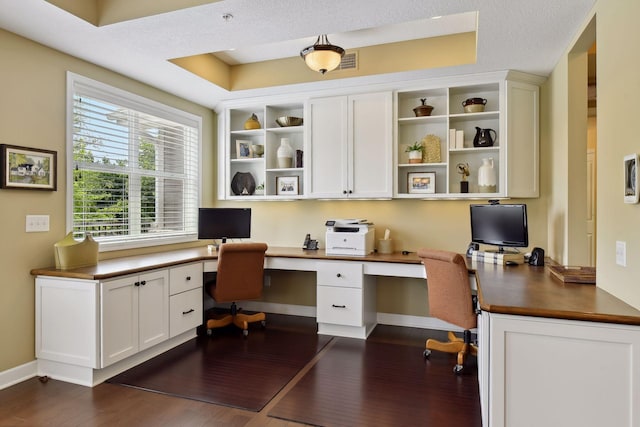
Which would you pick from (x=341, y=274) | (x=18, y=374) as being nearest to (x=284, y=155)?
(x=341, y=274)

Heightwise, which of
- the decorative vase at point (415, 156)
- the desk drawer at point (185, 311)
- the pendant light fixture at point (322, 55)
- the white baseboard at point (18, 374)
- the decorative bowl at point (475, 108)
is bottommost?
the white baseboard at point (18, 374)

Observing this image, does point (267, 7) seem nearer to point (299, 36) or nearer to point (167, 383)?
point (299, 36)

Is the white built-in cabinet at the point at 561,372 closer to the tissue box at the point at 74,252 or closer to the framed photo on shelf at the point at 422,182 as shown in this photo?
the framed photo on shelf at the point at 422,182

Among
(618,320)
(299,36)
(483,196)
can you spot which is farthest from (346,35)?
(618,320)

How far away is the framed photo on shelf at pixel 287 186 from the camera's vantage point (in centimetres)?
442

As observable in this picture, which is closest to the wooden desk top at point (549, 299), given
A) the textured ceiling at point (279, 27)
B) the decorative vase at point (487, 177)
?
the decorative vase at point (487, 177)

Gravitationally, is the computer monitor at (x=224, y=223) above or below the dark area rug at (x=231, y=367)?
above

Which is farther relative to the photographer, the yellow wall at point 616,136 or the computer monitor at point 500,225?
the computer monitor at point 500,225

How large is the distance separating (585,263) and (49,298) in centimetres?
394

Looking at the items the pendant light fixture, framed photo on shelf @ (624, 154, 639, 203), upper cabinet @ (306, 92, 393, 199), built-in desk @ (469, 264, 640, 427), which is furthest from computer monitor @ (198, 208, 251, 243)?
framed photo on shelf @ (624, 154, 639, 203)

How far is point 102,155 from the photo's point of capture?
347 cm

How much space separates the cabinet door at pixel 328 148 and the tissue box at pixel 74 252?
2084 mm

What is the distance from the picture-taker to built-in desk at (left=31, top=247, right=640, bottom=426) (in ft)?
5.22

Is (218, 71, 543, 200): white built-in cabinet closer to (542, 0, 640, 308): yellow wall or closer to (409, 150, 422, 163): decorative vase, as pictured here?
(409, 150, 422, 163): decorative vase
